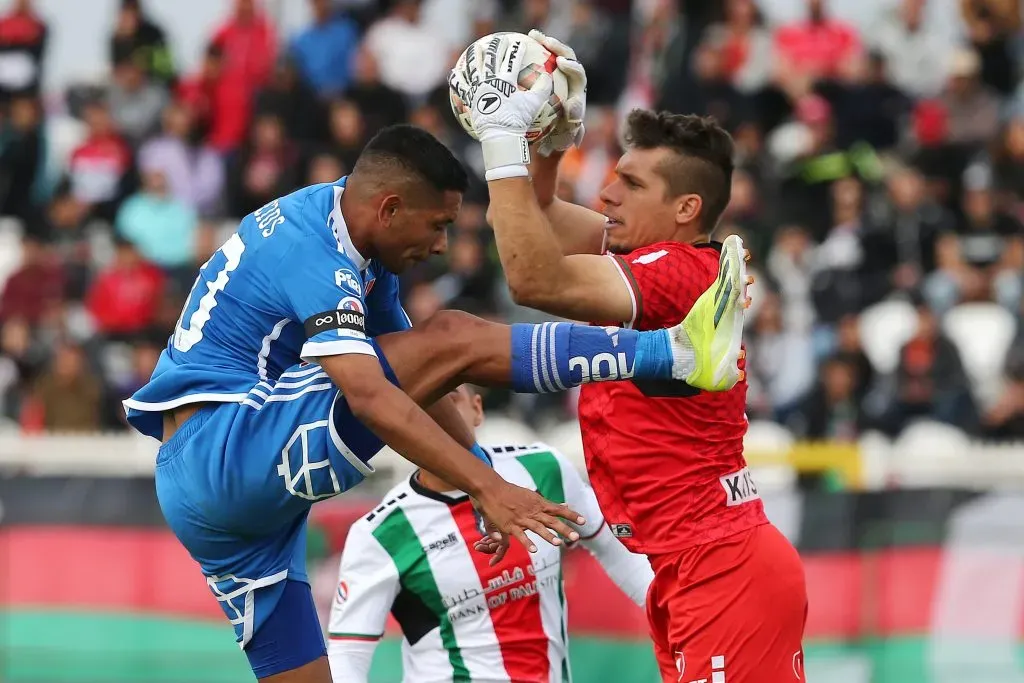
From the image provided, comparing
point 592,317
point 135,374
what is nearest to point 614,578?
point 592,317

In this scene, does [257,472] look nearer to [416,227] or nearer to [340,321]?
[340,321]

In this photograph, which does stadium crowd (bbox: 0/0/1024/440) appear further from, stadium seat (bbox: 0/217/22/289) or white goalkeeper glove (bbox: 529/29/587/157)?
white goalkeeper glove (bbox: 529/29/587/157)

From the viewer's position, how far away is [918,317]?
42.7 ft

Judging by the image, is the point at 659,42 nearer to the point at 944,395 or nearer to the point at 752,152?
the point at 752,152

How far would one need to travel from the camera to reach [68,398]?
1399cm

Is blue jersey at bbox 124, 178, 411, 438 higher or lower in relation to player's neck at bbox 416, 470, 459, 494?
higher

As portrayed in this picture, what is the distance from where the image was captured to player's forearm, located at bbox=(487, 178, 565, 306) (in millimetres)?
5898

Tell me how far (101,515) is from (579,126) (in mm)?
6337

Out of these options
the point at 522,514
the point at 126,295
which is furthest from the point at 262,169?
the point at 522,514

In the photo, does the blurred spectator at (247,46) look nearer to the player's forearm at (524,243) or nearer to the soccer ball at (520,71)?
the soccer ball at (520,71)

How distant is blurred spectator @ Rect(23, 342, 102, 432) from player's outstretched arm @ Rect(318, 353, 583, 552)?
8.68 meters

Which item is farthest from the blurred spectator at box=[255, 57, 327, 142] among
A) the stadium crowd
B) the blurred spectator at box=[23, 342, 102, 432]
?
the blurred spectator at box=[23, 342, 102, 432]

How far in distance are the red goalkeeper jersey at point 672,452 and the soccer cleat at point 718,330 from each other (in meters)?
0.29

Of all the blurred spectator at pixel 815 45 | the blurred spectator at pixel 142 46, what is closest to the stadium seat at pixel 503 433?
the blurred spectator at pixel 815 45
